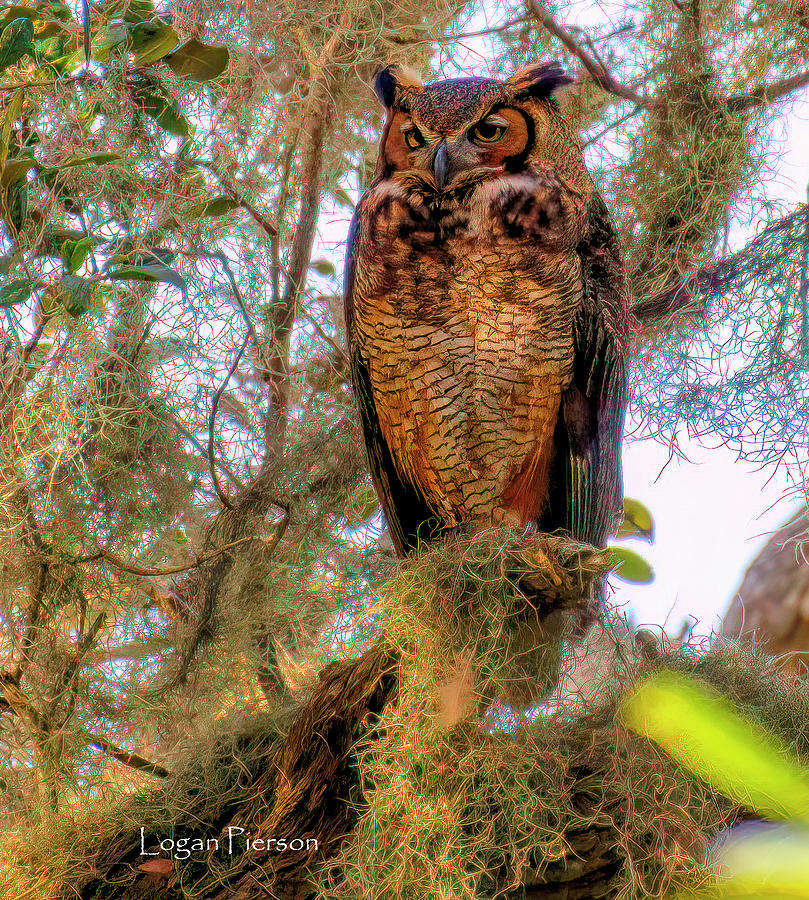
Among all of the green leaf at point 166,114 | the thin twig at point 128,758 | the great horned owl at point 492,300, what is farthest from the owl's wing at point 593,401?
the thin twig at point 128,758

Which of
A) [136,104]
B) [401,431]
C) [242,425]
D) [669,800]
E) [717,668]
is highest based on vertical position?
[136,104]

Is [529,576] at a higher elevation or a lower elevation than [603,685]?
higher

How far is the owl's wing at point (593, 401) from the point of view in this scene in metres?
1.30

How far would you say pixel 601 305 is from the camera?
130cm

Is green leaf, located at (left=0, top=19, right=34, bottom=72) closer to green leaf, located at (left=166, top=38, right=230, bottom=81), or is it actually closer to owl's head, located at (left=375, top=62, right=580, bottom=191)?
green leaf, located at (left=166, top=38, right=230, bottom=81)

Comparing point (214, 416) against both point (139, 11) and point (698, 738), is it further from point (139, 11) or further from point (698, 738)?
point (698, 738)

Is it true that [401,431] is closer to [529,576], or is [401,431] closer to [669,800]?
[529,576]

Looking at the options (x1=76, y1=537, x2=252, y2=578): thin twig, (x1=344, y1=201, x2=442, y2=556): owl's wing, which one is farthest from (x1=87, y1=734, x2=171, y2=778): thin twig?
(x1=344, y1=201, x2=442, y2=556): owl's wing

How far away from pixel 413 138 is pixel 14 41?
1.93ft

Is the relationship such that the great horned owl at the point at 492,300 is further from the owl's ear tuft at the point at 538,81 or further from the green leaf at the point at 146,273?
the green leaf at the point at 146,273

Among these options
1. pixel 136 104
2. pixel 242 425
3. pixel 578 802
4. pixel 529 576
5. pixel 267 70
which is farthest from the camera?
pixel 242 425

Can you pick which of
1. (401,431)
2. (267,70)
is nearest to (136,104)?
(267,70)

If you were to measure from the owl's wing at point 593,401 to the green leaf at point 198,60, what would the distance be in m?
0.63

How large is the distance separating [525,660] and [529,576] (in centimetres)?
13
